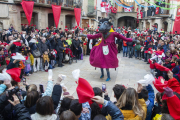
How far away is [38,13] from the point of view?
1606 cm

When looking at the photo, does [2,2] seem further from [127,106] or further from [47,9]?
[127,106]

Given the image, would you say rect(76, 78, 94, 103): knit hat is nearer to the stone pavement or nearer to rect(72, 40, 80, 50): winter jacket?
the stone pavement

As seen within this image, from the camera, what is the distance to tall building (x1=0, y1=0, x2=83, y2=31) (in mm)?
13188

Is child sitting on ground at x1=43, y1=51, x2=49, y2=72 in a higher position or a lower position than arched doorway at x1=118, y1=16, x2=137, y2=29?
lower

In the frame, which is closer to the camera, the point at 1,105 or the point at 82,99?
the point at 82,99

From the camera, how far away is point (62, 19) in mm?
18828

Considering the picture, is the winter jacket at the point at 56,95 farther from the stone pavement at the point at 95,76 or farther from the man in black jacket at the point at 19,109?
the stone pavement at the point at 95,76

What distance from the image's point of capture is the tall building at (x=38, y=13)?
13.2 meters

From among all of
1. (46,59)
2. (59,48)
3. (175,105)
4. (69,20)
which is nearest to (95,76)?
(46,59)

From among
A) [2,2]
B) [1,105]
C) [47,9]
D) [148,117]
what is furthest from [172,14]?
[1,105]

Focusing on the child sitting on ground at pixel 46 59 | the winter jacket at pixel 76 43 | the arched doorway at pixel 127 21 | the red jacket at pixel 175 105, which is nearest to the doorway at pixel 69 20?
the winter jacket at pixel 76 43

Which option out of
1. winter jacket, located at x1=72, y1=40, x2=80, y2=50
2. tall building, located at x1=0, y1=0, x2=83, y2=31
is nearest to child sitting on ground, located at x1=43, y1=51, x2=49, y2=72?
winter jacket, located at x1=72, y1=40, x2=80, y2=50

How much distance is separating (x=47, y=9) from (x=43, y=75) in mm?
11673

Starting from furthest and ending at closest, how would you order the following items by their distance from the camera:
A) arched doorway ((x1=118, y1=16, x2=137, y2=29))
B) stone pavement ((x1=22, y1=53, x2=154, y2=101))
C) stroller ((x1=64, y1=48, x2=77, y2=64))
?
arched doorway ((x1=118, y1=16, x2=137, y2=29)) < stroller ((x1=64, y1=48, x2=77, y2=64)) < stone pavement ((x1=22, y1=53, x2=154, y2=101))
